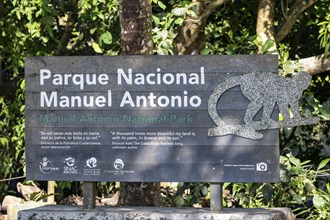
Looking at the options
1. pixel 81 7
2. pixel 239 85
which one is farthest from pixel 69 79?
pixel 81 7

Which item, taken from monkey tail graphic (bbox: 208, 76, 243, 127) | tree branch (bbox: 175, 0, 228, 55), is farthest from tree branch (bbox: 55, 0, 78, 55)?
monkey tail graphic (bbox: 208, 76, 243, 127)

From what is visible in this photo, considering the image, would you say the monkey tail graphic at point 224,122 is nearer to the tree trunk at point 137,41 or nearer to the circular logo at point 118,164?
the circular logo at point 118,164

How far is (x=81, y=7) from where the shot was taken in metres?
9.60

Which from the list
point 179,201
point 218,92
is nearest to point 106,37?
point 179,201

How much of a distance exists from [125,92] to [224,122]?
0.77m

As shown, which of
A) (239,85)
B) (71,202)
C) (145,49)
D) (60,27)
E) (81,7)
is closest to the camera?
(239,85)

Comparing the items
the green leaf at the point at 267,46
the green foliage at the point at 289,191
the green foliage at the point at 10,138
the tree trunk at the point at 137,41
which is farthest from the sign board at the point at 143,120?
the green foliage at the point at 10,138

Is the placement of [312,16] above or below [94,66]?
above

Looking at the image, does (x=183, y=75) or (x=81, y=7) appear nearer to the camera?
(x=183, y=75)

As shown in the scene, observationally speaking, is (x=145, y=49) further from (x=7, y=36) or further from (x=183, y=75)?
(x=7, y=36)

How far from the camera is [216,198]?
6.38 m

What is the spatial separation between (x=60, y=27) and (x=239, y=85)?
6.15 m

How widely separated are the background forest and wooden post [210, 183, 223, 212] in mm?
1688

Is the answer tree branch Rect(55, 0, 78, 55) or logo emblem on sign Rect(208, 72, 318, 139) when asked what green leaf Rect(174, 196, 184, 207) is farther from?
tree branch Rect(55, 0, 78, 55)
